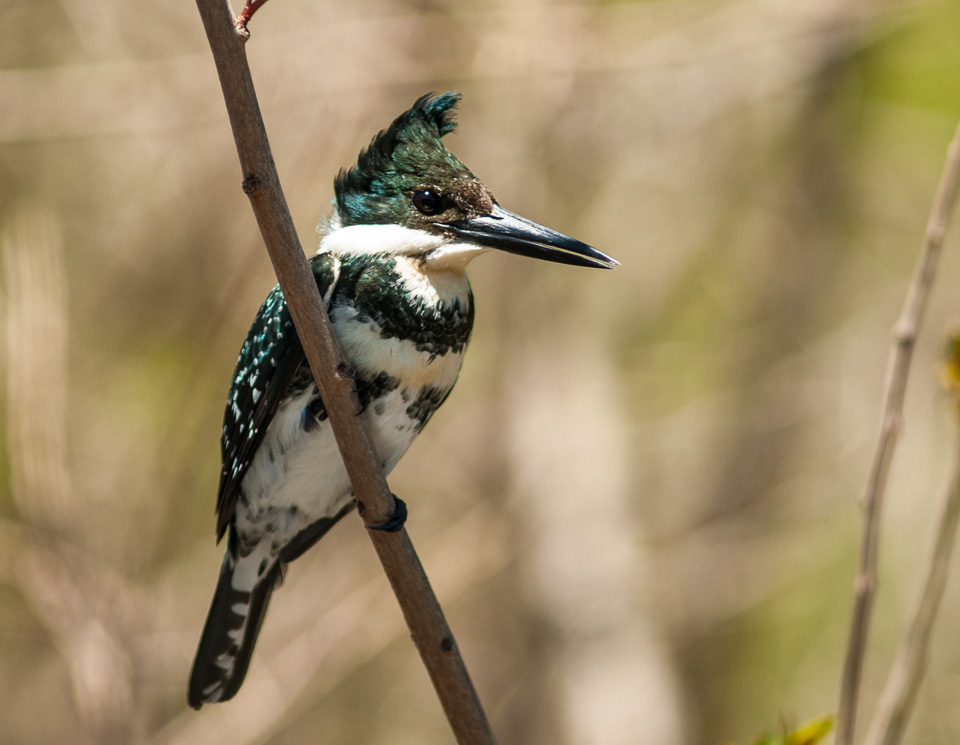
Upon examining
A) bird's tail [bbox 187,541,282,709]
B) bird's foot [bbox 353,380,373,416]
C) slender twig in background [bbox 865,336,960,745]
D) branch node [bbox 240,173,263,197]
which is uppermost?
Answer: branch node [bbox 240,173,263,197]

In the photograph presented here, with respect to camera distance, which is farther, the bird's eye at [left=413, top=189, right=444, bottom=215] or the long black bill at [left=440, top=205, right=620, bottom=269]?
the bird's eye at [left=413, top=189, right=444, bottom=215]

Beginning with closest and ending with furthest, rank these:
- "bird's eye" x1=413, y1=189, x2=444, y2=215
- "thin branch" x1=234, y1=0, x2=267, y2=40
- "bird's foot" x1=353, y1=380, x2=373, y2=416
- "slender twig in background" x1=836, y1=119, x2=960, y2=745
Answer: "thin branch" x1=234, y1=0, x2=267, y2=40 < "slender twig in background" x1=836, y1=119, x2=960, y2=745 < "bird's foot" x1=353, y1=380, x2=373, y2=416 < "bird's eye" x1=413, y1=189, x2=444, y2=215

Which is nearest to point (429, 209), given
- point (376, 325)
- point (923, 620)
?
point (376, 325)

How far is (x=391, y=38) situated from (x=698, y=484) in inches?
103

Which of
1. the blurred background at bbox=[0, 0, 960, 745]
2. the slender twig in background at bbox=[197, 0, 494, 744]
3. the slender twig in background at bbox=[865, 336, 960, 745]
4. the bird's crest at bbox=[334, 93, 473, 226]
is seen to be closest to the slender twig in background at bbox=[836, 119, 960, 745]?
the slender twig in background at bbox=[865, 336, 960, 745]

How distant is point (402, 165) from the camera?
2.11 meters

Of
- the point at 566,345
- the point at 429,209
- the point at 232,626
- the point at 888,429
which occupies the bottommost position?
the point at 888,429

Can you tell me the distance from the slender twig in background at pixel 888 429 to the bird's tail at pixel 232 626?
1.50 meters

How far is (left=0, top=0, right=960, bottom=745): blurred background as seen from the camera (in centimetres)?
389

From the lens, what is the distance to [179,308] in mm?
4395

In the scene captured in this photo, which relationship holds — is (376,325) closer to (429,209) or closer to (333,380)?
(429,209)

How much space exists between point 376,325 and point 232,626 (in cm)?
94

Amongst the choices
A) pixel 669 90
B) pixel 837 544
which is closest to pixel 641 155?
pixel 669 90

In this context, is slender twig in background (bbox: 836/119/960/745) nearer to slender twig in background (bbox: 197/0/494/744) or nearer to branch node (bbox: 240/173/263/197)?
slender twig in background (bbox: 197/0/494/744)
